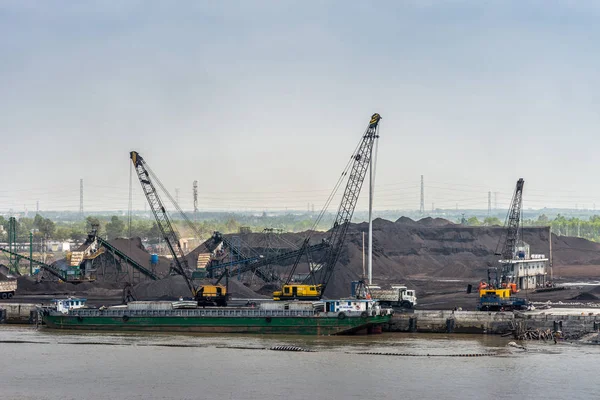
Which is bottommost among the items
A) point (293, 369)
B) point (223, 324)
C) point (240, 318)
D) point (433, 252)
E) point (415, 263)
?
point (293, 369)

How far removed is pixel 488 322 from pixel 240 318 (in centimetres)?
2180

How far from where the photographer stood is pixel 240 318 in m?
89.6

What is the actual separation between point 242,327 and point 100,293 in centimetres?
4360

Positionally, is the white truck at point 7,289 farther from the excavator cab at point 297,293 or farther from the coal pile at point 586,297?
the coal pile at point 586,297

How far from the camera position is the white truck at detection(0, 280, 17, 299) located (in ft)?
394

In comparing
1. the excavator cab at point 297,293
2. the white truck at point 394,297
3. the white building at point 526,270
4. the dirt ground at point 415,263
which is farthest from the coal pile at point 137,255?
the white truck at point 394,297

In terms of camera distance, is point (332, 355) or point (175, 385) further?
point (332, 355)

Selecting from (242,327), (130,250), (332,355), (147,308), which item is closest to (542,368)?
(332,355)

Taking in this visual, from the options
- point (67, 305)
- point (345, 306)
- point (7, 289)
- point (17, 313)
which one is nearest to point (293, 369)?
point (345, 306)

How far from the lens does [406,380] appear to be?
213 feet

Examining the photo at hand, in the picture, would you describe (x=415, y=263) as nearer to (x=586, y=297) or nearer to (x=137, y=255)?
(x=137, y=255)

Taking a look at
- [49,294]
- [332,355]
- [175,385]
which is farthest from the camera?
[49,294]

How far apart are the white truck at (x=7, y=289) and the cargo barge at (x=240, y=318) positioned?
26716 millimetres

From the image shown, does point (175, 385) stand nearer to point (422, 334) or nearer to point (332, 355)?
point (332, 355)
